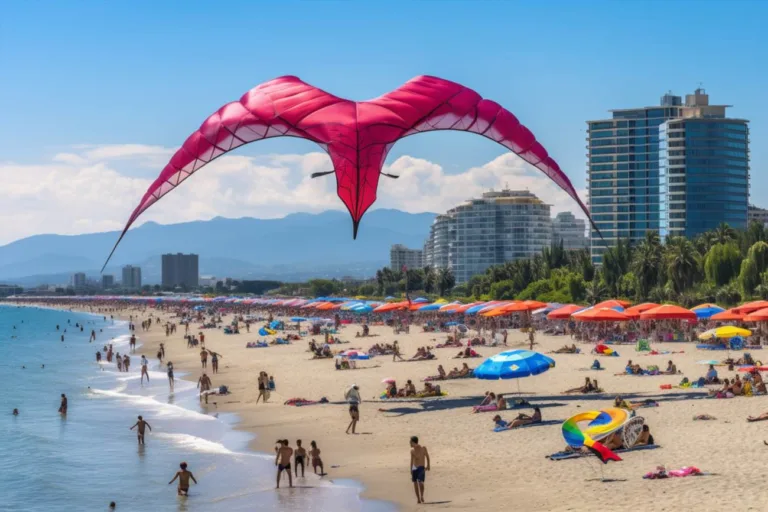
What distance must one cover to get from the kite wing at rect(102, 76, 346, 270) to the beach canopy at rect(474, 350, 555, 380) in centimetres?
699

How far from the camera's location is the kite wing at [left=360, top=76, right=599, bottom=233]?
2361 centimetres

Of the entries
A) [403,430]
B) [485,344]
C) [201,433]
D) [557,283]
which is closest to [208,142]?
[201,433]

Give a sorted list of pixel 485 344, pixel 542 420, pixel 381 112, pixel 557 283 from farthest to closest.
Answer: pixel 557 283 < pixel 485 344 < pixel 381 112 < pixel 542 420

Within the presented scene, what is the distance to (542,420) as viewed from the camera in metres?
19.9

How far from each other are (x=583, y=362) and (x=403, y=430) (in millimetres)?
13495

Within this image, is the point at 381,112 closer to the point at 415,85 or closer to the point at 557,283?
the point at 415,85

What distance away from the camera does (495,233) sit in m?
174

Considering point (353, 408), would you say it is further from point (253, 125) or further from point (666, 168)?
point (666, 168)

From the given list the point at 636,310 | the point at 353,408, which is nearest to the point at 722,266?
the point at 636,310

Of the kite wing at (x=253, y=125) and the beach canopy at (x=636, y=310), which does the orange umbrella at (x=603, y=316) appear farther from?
the kite wing at (x=253, y=125)

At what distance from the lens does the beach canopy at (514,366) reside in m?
20.0

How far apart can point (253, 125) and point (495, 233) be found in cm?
15246

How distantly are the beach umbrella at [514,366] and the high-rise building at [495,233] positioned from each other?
152m

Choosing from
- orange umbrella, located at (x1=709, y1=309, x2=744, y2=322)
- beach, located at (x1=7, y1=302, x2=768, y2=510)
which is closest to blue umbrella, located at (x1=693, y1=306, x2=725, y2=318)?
orange umbrella, located at (x1=709, y1=309, x2=744, y2=322)
